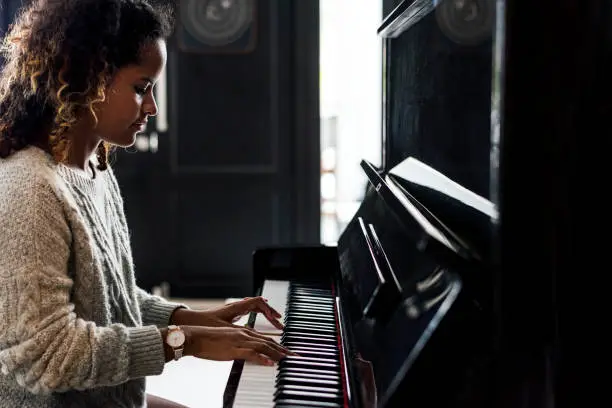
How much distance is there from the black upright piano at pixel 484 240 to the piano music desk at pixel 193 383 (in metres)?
1.19

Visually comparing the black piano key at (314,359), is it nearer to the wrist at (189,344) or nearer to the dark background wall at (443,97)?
the wrist at (189,344)

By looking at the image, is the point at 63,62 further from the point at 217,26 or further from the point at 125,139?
the point at 217,26

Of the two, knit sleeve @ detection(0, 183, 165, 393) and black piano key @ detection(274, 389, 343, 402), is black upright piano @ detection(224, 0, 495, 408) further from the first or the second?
knit sleeve @ detection(0, 183, 165, 393)

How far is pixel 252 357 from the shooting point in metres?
1.09

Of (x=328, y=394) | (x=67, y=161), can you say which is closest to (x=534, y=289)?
(x=328, y=394)

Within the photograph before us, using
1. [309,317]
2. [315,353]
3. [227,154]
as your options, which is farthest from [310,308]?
[227,154]

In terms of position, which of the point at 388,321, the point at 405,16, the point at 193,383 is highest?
the point at 405,16

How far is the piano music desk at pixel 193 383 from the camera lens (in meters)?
2.33

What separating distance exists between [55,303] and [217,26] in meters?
3.31

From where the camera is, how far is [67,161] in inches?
49.3

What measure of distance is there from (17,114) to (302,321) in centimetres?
60

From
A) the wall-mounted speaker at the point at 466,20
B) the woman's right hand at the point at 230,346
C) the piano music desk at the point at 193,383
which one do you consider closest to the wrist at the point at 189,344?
the woman's right hand at the point at 230,346

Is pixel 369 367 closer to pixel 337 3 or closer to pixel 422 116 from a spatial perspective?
pixel 422 116

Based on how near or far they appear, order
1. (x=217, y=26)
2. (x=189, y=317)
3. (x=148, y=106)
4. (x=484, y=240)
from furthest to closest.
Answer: (x=217, y=26), (x=189, y=317), (x=148, y=106), (x=484, y=240)
